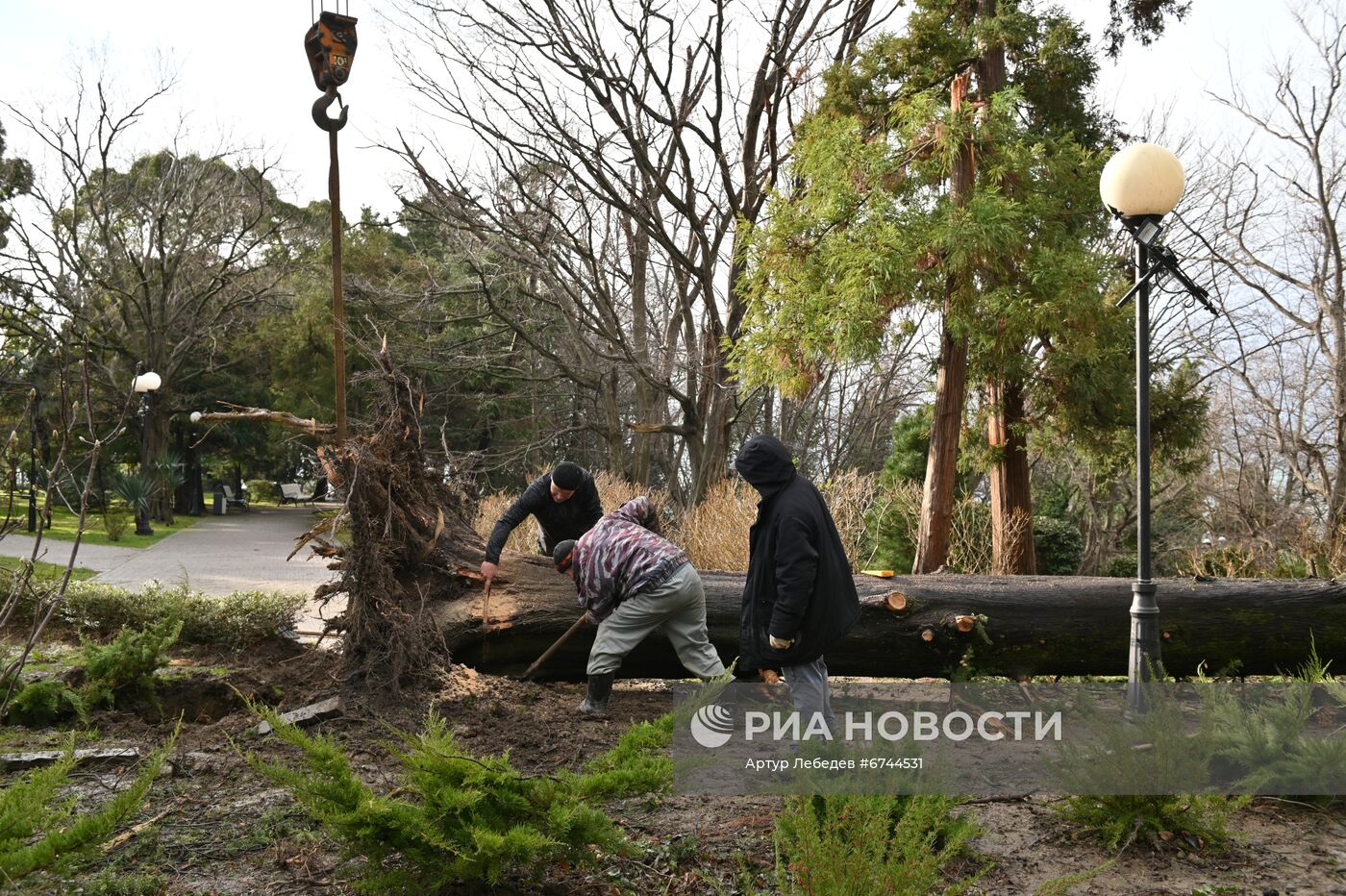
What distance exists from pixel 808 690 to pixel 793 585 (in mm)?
622

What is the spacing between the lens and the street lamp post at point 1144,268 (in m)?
5.42

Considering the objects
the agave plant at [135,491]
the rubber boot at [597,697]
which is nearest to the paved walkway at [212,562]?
the agave plant at [135,491]

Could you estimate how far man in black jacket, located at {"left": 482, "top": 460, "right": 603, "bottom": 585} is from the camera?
627cm

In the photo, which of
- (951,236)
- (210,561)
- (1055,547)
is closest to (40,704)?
(951,236)

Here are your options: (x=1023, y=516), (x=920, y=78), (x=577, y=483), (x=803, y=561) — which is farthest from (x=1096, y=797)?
(x=920, y=78)

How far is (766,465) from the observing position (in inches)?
190

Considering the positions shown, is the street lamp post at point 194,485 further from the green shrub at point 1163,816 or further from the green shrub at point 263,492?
the green shrub at point 1163,816

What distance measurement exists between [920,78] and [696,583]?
29.2ft

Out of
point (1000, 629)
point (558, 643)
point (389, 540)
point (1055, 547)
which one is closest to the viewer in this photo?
point (558, 643)

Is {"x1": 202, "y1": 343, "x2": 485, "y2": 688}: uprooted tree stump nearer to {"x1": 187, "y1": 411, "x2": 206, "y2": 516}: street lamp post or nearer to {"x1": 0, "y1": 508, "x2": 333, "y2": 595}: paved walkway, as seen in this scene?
{"x1": 0, "y1": 508, "x2": 333, "y2": 595}: paved walkway

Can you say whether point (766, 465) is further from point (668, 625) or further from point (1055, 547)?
point (1055, 547)

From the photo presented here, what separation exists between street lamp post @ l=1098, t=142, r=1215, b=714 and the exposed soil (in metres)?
1.13

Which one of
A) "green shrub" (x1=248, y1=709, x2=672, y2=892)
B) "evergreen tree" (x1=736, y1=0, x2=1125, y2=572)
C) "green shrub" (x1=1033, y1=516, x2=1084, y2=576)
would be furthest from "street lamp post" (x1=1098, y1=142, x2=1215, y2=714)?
"green shrub" (x1=1033, y1=516, x2=1084, y2=576)

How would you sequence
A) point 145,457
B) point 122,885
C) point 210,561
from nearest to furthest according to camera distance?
point 122,885 → point 210,561 → point 145,457
